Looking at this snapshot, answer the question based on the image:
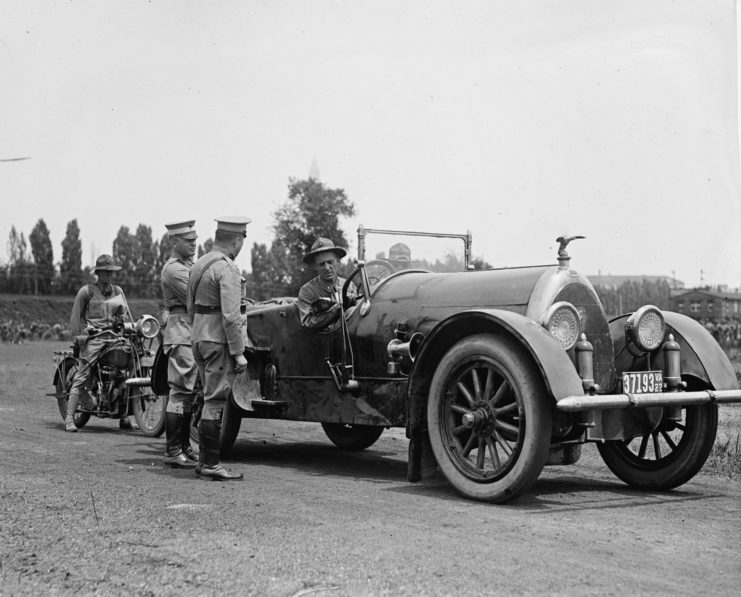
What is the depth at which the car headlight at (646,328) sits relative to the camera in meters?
6.39

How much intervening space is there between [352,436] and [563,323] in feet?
11.3

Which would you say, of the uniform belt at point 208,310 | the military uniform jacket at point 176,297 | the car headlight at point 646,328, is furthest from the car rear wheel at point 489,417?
the military uniform jacket at point 176,297

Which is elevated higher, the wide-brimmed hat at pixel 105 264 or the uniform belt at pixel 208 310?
the wide-brimmed hat at pixel 105 264

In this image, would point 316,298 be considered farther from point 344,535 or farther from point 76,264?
point 76,264

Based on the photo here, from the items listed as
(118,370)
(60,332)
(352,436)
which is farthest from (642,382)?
(60,332)

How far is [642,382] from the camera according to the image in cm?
602

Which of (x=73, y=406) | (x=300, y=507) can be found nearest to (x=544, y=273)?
(x=300, y=507)

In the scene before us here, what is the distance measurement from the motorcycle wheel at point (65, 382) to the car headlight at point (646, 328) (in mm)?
7187

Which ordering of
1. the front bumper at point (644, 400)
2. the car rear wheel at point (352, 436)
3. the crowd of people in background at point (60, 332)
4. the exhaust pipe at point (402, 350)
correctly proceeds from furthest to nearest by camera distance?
the crowd of people in background at point (60, 332) < the car rear wheel at point (352, 436) < the exhaust pipe at point (402, 350) < the front bumper at point (644, 400)

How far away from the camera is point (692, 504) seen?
19.1 feet

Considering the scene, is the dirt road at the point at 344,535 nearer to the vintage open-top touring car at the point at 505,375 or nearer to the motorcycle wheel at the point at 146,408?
the vintage open-top touring car at the point at 505,375

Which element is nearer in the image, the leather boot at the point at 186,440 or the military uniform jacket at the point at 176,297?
the leather boot at the point at 186,440

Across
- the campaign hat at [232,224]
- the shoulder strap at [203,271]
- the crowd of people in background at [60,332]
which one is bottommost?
the crowd of people in background at [60,332]

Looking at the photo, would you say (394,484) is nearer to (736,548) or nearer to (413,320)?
(413,320)
